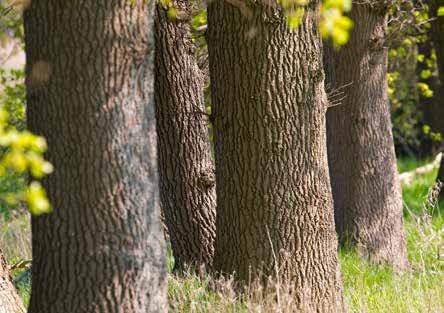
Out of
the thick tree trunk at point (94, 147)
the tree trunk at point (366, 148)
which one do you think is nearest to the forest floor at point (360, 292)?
the tree trunk at point (366, 148)

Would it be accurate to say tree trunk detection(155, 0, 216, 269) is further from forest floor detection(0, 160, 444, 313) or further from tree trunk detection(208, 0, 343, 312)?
tree trunk detection(208, 0, 343, 312)

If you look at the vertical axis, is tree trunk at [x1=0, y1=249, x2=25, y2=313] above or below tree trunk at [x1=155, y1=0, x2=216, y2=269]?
below

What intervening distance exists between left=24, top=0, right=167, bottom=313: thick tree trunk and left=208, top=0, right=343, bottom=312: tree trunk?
1545 millimetres

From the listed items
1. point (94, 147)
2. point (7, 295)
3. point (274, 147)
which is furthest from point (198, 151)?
point (94, 147)

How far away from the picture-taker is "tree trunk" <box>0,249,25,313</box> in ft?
16.4

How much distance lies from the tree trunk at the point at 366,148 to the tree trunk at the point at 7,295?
4.44 metres

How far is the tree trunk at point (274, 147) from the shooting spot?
17.7 feet

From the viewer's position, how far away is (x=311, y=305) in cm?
552

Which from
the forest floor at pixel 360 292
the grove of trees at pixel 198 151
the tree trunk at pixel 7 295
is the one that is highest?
the grove of trees at pixel 198 151

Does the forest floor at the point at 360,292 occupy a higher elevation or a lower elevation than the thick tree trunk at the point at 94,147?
lower

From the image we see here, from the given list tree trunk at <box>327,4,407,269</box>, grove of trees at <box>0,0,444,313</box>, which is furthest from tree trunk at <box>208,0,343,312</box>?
tree trunk at <box>327,4,407,269</box>

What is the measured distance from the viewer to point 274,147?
17.8 ft

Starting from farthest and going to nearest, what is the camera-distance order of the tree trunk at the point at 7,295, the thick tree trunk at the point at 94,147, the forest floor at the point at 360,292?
the forest floor at the point at 360,292, the tree trunk at the point at 7,295, the thick tree trunk at the point at 94,147

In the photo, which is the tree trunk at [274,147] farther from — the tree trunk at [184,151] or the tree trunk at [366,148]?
the tree trunk at [366,148]
